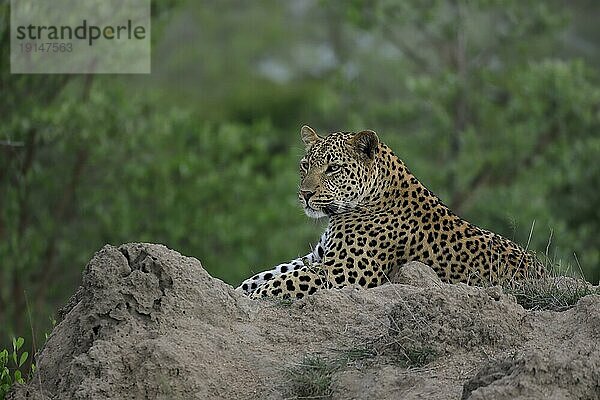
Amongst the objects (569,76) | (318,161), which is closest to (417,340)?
(318,161)

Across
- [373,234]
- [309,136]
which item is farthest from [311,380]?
[309,136]

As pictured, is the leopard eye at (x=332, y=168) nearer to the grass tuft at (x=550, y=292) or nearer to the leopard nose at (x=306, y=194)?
the leopard nose at (x=306, y=194)

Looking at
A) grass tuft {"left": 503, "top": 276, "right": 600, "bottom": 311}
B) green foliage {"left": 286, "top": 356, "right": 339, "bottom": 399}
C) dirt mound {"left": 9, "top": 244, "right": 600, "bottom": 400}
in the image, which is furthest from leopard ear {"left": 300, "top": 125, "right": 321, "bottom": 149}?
green foliage {"left": 286, "top": 356, "right": 339, "bottom": 399}

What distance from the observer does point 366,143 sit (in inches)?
462

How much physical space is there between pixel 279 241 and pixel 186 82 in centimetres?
2566

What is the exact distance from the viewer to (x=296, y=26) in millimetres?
56312

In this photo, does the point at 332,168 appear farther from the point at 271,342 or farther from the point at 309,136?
the point at 271,342

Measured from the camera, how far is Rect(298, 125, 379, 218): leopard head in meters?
11.6

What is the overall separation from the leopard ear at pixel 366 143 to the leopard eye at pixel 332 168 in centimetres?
28

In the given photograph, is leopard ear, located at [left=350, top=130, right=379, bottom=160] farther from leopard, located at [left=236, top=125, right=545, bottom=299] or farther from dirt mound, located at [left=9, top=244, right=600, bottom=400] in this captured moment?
dirt mound, located at [left=9, top=244, right=600, bottom=400]

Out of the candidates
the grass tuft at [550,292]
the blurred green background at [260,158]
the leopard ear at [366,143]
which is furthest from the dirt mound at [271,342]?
the blurred green background at [260,158]

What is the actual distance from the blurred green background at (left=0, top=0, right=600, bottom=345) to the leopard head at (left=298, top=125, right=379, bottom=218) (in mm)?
9747

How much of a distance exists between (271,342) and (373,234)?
10.2ft

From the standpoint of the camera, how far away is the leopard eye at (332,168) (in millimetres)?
11685
